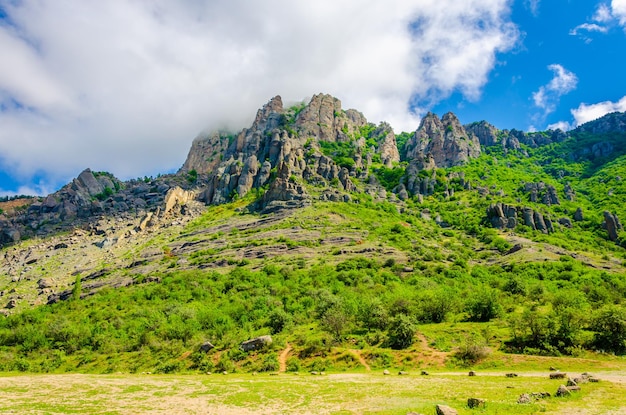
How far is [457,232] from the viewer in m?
127

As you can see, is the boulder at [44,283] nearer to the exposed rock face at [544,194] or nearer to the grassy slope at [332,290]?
the grassy slope at [332,290]

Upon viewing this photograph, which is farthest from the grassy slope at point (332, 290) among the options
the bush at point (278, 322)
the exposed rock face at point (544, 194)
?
the exposed rock face at point (544, 194)

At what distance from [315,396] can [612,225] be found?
130656 mm

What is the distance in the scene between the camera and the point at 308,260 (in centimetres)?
9456

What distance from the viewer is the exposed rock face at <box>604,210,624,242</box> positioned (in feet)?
364

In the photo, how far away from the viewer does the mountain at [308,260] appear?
49219mm

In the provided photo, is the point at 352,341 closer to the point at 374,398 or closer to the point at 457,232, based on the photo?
the point at 374,398

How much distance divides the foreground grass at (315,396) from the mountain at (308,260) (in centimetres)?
1274

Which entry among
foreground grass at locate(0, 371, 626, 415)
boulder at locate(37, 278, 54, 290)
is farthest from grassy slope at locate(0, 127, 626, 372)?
foreground grass at locate(0, 371, 626, 415)

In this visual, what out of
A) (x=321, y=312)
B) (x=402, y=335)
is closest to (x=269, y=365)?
(x=402, y=335)

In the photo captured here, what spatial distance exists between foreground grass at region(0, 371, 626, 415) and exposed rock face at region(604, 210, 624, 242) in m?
110

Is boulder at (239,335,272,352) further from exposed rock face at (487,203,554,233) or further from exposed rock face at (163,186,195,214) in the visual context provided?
exposed rock face at (163,186,195,214)

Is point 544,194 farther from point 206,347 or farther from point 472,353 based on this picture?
point 206,347

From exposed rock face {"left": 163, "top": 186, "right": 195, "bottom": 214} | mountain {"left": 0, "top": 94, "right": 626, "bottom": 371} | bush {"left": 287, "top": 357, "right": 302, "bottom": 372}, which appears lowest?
bush {"left": 287, "top": 357, "right": 302, "bottom": 372}
